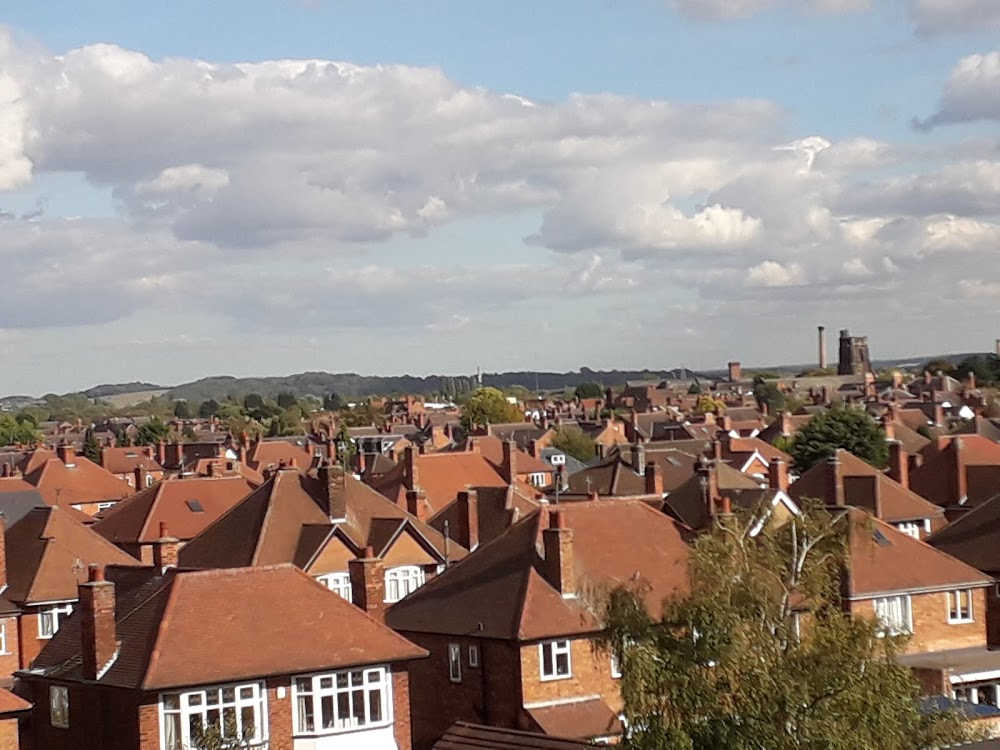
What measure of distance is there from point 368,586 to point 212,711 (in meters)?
6.43

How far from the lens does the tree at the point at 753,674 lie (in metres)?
24.7

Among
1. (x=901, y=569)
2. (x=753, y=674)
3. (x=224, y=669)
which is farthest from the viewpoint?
(x=901, y=569)

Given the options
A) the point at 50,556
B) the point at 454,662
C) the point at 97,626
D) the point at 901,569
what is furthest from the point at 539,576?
the point at 50,556

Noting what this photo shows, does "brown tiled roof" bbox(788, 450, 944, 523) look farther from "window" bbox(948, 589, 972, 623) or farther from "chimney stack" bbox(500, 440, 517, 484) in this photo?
"chimney stack" bbox(500, 440, 517, 484)

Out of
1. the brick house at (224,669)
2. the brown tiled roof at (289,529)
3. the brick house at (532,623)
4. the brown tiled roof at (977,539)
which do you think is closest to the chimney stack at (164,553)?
the brick house at (224,669)

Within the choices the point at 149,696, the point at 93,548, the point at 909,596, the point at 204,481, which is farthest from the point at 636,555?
the point at 204,481

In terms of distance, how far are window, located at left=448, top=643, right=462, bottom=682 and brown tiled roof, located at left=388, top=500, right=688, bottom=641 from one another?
1.40 ft

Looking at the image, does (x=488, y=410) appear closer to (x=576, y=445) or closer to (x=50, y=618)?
(x=576, y=445)

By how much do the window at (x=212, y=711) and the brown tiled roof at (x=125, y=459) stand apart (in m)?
84.4

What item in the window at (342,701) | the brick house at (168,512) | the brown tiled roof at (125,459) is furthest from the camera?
the brown tiled roof at (125,459)

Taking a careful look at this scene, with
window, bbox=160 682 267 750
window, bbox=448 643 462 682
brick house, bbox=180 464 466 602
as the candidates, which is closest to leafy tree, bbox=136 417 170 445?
brick house, bbox=180 464 466 602

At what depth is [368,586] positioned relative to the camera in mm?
37656

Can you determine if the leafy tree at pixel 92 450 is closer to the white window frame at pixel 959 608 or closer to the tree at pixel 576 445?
the tree at pixel 576 445

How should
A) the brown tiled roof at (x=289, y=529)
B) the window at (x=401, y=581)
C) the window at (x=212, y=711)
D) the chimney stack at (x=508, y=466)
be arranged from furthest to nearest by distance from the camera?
the chimney stack at (x=508, y=466) < the brown tiled roof at (x=289, y=529) < the window at (x=401, y=581) < the window at (x=212, y=711)
